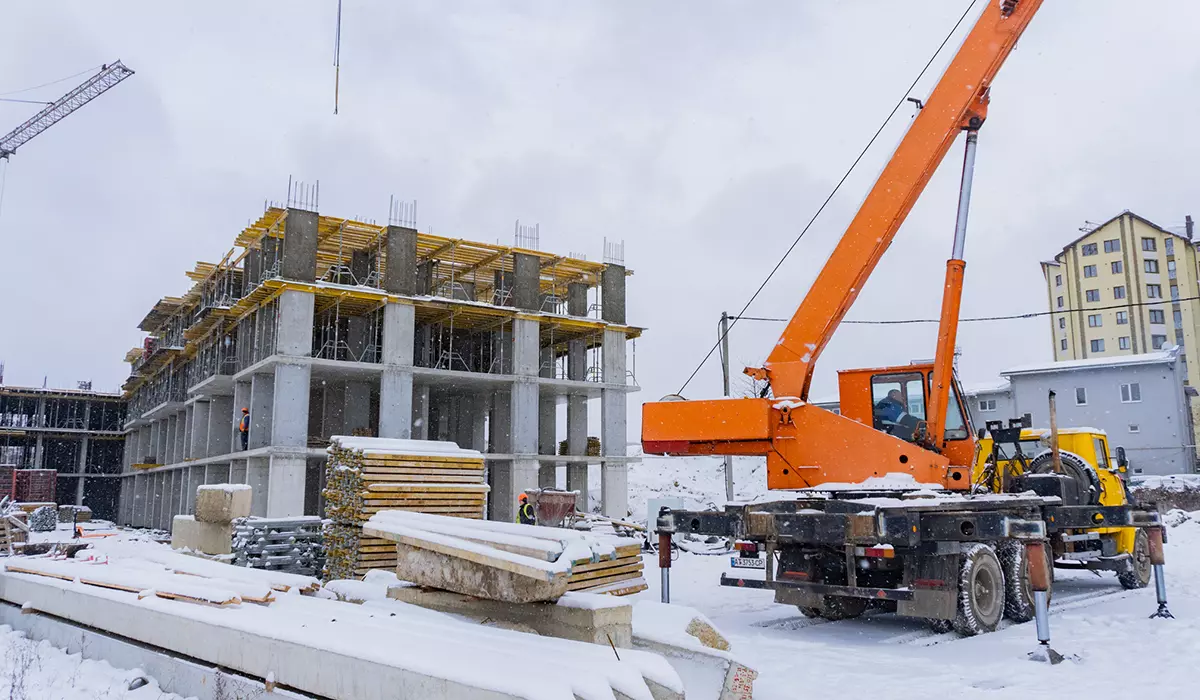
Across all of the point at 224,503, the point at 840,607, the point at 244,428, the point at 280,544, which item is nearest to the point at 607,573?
the point at 840,607

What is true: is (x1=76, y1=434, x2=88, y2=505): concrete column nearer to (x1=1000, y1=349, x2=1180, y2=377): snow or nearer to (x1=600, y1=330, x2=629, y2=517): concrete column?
(x1=600, y1=330, x2=629, y2=517): concrete column

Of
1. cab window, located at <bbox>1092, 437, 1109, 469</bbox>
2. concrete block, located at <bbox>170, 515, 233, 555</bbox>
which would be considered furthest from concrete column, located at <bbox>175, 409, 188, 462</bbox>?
cab window, located at <bbox>1092, 437, 1109, 469</bbox>

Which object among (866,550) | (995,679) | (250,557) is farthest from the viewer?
(250,557)

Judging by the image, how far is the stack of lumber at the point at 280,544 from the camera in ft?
48.0

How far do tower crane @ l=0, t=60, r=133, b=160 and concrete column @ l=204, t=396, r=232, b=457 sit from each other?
34.6m

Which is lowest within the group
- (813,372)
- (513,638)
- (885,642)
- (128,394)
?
(885,642)

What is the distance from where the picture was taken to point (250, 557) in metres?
14.5

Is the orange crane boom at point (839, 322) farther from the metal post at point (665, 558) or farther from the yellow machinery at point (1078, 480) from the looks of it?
the yellow machinery at point (1078, 480)

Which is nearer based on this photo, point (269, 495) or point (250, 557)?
point (250, 557)

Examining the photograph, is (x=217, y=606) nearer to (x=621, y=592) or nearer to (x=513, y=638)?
(x=513, y=638)

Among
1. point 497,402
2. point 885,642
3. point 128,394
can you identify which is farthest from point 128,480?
point 885,642

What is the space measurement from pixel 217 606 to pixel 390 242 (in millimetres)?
21719

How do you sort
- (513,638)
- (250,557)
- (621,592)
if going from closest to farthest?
(513,638) → (621,592) → (250,557)

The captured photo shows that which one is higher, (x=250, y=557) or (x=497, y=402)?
(x=497, y=402)
